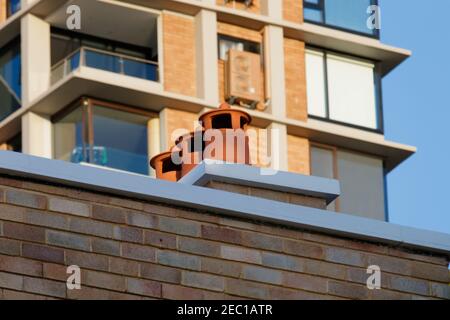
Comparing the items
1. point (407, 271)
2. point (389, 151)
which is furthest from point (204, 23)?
point (407, 271)

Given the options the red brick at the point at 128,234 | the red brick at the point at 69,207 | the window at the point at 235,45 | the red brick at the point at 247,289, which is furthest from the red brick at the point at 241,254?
the window at the point at 235,45

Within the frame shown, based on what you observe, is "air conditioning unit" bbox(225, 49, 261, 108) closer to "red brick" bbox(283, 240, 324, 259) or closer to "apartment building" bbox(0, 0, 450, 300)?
"apartment building" bbox(0, 0, 450, 300)

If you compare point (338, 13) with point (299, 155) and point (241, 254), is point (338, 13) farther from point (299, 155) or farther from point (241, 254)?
point (241, 254)

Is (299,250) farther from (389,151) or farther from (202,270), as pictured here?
(389,151)

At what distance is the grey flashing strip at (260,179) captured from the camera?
20250 mm

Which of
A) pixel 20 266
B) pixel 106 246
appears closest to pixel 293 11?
pixel 106 246

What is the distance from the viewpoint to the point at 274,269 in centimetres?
1897

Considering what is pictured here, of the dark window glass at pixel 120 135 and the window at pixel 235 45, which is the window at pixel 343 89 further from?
the dark window glass at pixel 120 135

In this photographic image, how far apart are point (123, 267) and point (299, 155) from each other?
29.9 metres

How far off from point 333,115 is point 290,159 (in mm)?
2246

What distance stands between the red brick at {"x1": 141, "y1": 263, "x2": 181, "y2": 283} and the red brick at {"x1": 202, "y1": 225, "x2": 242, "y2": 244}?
60 centimetres

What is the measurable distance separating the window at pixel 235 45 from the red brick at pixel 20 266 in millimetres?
30099

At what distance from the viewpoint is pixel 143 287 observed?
713 inches
